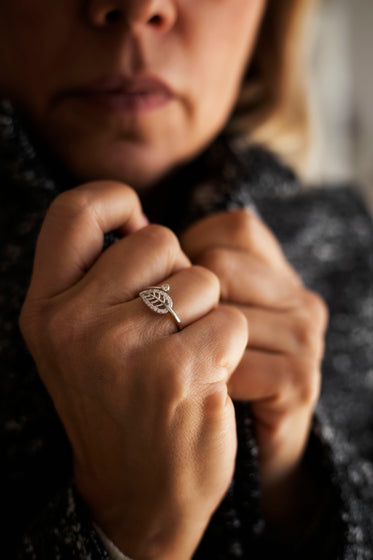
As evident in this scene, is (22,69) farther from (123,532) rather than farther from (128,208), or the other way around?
(123,532)

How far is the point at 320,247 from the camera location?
82cm

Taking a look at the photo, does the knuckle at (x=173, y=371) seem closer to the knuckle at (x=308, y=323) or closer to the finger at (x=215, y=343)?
the finger at (x=215, y=343)

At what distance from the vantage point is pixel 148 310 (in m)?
0.31

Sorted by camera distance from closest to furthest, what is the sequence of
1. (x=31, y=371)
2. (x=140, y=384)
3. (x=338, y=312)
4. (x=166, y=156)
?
(x=140, y=384) → (x=31, y=371) → (x=166, y=156) → (x=338, y=312)

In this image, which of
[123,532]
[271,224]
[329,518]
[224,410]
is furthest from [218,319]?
[271,224]

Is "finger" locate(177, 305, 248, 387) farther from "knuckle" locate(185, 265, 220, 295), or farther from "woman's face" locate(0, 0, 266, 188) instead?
"woman's face" locate(0, 0, 266, 188)

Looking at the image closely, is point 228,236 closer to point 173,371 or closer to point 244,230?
point 244,230

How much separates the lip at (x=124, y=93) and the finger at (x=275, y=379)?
0.28 metres

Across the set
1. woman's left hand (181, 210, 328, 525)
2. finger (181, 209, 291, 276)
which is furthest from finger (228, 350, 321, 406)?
finger (181, 209, 291, 276)

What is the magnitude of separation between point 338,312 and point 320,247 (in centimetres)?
12

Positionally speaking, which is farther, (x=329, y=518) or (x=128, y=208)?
(x=329, y=518)

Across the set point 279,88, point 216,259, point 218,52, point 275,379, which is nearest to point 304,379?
point 275,379

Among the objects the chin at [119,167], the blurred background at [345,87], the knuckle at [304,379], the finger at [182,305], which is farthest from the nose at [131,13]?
the blurred background at [345,87]

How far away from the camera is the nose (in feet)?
1.33
